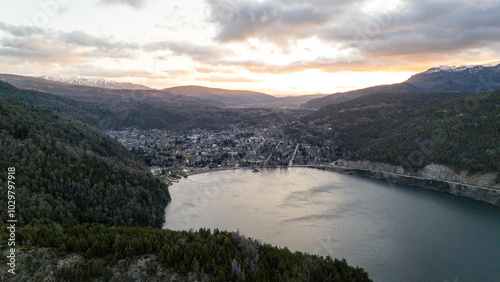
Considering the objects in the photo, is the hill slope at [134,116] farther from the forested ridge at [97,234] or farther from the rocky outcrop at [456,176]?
the rocky outcrop at [456,176]

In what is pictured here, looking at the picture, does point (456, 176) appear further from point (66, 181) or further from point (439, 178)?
point (66, 181)

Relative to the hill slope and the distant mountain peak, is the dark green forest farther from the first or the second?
the distant mountain peak

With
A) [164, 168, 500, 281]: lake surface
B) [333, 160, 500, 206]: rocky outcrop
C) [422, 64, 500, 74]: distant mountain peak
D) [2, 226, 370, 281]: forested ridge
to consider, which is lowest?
[164, 168, 500, 281]: lake surface

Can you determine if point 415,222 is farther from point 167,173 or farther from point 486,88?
point 486,88

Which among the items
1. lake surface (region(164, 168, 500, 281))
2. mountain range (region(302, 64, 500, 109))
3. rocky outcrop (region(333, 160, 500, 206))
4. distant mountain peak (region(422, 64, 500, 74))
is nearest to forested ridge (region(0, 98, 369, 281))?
lake surface (region(164, 168, 500, 281))

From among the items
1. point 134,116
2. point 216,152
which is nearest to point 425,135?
point 216,152

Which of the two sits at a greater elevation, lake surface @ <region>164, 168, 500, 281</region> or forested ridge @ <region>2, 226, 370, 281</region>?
forested ridge @ <region>2, 226, 370, 281</region>

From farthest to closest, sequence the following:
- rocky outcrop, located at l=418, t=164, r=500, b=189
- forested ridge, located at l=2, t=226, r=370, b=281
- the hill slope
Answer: the hill slope
rocky outcrop, located at l=418, t=164, r=500, b=189
forested ridge, located at l=2, t=226, r=370, b=281
